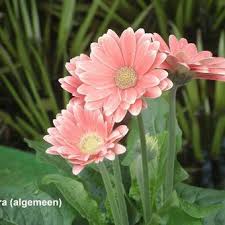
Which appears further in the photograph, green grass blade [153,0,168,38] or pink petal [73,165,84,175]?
green grass blade [153,0,168,38]

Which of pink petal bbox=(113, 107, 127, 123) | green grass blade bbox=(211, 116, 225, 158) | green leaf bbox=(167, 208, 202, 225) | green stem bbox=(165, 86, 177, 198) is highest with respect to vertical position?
pink petal bbox=(113, 107, 127, 123)

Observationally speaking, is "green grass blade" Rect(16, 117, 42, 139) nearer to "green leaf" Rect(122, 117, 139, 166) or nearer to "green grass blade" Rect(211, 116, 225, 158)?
"green grass blade" Rect(211, 116, 225, 158)

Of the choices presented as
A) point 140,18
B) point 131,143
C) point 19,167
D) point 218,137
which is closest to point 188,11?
point 140,18

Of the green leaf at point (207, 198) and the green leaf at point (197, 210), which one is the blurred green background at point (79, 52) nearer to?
the green leaf at point (207, 198)

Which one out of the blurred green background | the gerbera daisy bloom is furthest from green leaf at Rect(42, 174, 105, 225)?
the blurred green background

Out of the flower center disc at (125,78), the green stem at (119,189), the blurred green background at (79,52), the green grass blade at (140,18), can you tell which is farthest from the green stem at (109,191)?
the green grass blade at (140,18)

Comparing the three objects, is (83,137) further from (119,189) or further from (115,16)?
(115,16)

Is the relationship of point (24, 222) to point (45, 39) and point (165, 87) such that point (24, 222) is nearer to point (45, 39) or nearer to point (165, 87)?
point (165, 87)
